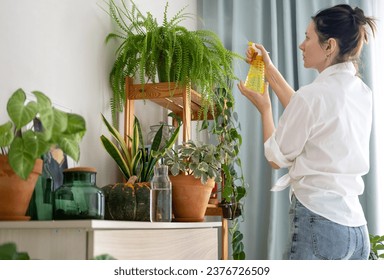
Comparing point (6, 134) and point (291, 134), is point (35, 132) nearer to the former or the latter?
point (6, 134)

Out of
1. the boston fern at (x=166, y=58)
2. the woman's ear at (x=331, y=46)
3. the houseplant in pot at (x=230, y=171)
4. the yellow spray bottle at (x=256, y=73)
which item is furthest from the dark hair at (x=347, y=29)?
the houseplant in pot at (x=230, y=171)

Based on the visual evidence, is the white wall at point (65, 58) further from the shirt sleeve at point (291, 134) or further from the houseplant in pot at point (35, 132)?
the shirt sleeve at point (291, 134)

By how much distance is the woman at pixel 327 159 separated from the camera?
4.46ft

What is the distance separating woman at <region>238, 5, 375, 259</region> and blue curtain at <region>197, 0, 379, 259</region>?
1198mm

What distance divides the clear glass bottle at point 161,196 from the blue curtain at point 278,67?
4.04 ft

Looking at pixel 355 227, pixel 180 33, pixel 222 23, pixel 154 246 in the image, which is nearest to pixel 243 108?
pixel 222 23

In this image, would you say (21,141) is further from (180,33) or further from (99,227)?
(180,33)

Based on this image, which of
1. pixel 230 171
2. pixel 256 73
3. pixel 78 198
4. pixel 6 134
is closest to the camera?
pixel 6 134

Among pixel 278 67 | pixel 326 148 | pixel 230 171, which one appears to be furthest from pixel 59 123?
pixel 278 67

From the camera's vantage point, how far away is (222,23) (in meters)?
2.86

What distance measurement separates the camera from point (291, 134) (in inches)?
55.2

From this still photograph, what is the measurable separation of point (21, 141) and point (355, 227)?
0.90 meters

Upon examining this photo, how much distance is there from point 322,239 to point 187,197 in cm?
45

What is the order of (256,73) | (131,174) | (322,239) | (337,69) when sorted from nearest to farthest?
(322,239) < (337,69) < (131,174) < (256,73)
